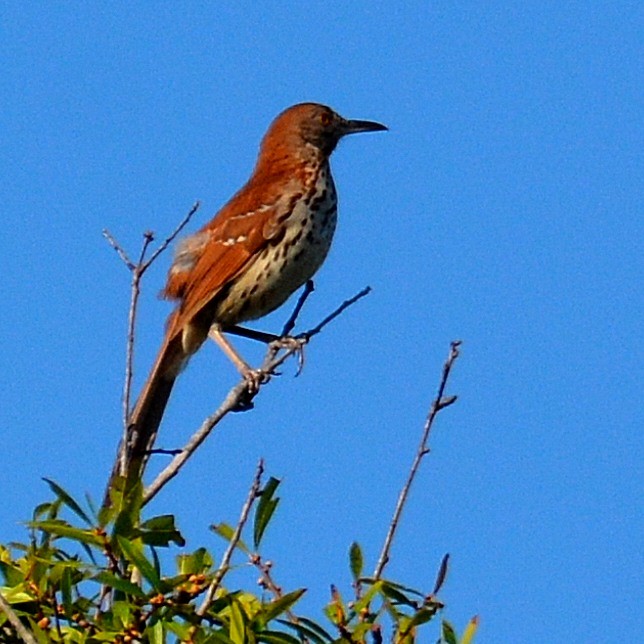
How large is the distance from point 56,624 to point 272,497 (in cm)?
56

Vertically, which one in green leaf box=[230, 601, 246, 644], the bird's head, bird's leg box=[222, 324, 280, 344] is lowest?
green leaf box=[230, 601, 246, 644]

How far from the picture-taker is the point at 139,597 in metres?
3.15

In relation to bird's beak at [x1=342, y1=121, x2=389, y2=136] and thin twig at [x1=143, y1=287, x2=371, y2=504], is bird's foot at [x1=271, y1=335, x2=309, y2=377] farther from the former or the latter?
bird's beak at [x1=342, y1=121, x2=389, y2=136]

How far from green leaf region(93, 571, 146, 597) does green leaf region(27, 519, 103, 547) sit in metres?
0.11

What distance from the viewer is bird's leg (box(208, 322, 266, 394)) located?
5578mm

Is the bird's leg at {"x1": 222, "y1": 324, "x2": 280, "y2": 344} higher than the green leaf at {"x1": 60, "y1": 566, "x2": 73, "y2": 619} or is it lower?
higher

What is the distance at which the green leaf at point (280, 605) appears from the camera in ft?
10.3

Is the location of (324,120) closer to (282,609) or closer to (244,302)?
(244,302)

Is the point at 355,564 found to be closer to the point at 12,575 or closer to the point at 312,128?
the point at 12,575

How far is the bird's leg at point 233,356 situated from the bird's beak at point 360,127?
58.7 inches

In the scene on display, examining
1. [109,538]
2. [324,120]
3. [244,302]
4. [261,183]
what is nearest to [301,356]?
[244,302]

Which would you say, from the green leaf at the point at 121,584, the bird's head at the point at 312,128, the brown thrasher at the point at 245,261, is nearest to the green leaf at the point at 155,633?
the green leaf at the point at 121,584

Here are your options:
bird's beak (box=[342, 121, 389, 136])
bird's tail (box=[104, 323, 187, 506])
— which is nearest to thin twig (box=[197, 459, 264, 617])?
bird's tail (box=[104, 323, 187, 506])

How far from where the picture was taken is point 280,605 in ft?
10.3
